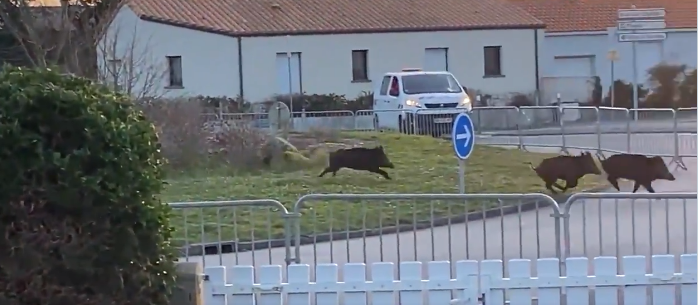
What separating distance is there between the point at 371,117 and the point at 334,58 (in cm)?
1054

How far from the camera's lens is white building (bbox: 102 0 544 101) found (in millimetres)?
38312

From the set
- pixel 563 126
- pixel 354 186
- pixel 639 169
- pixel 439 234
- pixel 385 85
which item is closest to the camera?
pixel 439 234

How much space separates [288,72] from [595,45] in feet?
43.5

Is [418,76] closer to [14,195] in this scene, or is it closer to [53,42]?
[53,42]

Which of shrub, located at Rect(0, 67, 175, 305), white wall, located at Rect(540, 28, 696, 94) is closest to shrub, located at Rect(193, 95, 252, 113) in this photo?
white wall, located at Rect(540, 28, 696, 94)

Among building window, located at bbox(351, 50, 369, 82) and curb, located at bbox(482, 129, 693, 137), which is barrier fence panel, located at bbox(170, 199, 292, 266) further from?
building window, located at bbox(351, 50, 369, 82)

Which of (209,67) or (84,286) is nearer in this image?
(84,286)

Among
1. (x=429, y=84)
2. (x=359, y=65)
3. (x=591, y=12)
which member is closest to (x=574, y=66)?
(x=591, y=12)

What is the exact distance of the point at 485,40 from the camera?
41.1m

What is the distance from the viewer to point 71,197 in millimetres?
5750

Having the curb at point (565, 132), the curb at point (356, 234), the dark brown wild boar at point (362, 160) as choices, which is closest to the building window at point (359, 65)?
the curb at point (565, 132)

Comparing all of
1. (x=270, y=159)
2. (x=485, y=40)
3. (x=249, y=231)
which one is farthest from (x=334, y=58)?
(x=249, y=231)

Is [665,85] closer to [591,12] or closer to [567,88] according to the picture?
[567,88]

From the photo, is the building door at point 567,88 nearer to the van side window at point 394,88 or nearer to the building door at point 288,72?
the building door at point 288,72
